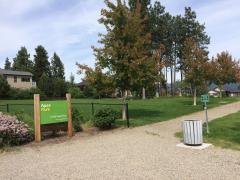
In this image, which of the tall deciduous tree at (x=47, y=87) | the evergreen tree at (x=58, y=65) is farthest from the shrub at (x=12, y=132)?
the evergreen tree at (x=58, y=65)

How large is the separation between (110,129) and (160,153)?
557 cm

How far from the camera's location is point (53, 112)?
12445 mm

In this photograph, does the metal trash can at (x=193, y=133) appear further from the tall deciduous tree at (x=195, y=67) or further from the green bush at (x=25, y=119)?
the tall deciduous tree at (x=195, y=67)

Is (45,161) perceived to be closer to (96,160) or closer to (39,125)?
(96,160)

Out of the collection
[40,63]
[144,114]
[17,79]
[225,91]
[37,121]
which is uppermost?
[40,63]

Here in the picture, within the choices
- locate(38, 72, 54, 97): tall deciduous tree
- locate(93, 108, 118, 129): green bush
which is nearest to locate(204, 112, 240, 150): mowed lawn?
locate(93, 108, 118, 129): green bush

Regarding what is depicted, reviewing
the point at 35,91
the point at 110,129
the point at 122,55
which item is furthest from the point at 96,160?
the point at 35,91

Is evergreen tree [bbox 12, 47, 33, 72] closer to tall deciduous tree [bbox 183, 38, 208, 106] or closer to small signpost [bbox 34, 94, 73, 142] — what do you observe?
tall deciduous tree [bbox 183, 38, 208, 106]

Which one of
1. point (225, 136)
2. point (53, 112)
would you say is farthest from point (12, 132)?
point (225, 136)

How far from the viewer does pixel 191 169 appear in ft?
23.3

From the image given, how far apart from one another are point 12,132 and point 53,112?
1.93 metres

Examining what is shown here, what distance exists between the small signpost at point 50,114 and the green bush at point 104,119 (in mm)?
1655

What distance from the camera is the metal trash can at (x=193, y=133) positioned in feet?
32.8

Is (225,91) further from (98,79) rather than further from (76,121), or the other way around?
(76,121)
